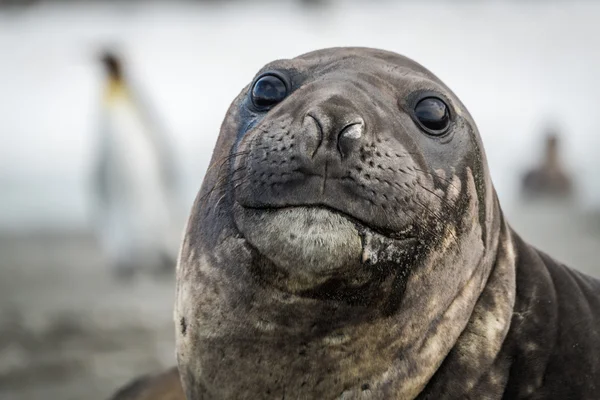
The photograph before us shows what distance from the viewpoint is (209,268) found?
216cm

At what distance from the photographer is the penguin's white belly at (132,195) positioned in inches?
404

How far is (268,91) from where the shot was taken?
7.55ft

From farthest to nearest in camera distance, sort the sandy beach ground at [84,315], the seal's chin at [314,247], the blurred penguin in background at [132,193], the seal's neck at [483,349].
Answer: the blurred penguin in background at [132,193], the sandy beach ground at [84,315], the seal's neck at [483,349], the seal's chin at [314,247]

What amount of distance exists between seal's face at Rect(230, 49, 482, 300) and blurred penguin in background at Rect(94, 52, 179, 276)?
809cm

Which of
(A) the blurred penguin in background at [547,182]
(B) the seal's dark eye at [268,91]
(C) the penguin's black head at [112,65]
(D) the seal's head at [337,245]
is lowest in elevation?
(A) the blurred penguin in background at [547,182]

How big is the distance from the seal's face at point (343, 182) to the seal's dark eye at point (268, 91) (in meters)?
0.09

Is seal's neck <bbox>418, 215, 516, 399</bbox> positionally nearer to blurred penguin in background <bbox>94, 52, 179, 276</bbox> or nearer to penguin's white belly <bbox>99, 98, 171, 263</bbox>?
blurred penguin in background <bbox>94, 52, 179, 276</bbox>

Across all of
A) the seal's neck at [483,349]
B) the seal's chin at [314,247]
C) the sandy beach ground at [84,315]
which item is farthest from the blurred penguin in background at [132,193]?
the seal's chin at [314,247]

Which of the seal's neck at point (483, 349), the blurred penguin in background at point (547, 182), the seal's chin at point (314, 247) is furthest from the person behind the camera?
the blurred penguin in background at point (547, 182)

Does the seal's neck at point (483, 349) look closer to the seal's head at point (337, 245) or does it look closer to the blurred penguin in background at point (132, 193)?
the seal's head at point (337, 245)

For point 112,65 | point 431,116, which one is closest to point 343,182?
point 431,116

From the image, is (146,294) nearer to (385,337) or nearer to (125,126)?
(125,126)

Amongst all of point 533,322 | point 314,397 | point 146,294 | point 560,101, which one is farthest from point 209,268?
point 560,101

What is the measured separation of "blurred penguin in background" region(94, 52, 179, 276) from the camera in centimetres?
1026
